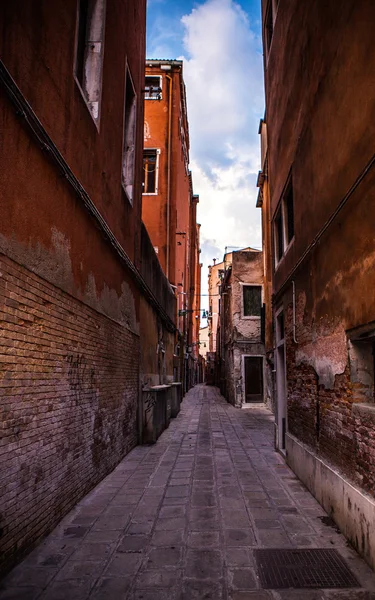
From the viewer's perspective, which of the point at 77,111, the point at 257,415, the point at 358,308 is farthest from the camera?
the point at 257,415

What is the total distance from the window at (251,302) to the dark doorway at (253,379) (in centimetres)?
205

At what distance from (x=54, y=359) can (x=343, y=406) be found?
297cm

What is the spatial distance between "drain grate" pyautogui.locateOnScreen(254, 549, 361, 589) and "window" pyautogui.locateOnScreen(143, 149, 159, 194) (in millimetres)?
15610

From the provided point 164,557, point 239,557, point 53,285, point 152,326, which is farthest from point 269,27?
point 164,557

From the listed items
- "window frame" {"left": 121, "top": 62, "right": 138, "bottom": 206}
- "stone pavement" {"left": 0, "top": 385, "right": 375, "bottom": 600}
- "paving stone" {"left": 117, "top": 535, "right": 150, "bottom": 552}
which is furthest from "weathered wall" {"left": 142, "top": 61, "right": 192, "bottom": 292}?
"paving stone" {"left": 117, "top": 535, "right": 150, "bottom": 552}

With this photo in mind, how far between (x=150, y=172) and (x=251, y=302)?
7.37 meters

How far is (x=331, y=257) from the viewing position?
4.79 metres

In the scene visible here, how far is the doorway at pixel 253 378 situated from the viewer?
747 inches

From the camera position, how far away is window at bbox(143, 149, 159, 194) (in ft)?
58.0

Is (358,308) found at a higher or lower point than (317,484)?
higher

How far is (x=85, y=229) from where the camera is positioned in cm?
531

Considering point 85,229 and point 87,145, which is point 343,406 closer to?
point 85,229

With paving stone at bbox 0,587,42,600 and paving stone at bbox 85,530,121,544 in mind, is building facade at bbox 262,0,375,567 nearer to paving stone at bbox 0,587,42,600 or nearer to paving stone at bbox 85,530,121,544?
paving stone at bbox 85,530,121,544

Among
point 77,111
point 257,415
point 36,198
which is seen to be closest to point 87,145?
point 77,111
